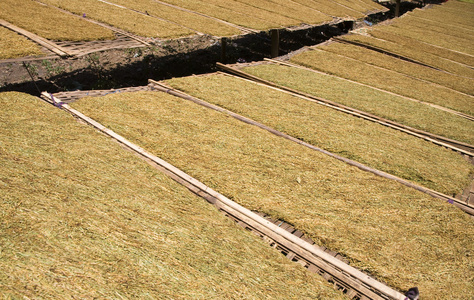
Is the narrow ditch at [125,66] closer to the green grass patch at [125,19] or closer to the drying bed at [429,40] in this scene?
the green grass patch at [125,19]

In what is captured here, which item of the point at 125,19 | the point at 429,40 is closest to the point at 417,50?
the point at 429,40

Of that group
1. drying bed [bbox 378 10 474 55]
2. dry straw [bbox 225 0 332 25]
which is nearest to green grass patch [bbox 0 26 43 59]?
dry straw [bbox 225 0 332 25]

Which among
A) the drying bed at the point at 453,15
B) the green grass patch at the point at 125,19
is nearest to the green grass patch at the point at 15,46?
the green grass patch at the point at 125,19

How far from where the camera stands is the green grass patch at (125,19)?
7.63 metres

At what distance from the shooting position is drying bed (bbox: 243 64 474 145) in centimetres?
667

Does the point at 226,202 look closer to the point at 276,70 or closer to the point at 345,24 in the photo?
the point at 276,70

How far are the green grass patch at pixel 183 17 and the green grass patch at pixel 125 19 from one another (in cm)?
48

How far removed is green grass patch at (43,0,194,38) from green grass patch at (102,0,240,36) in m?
0.48

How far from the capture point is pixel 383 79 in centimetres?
916

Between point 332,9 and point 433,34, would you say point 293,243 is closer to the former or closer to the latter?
point 332,9

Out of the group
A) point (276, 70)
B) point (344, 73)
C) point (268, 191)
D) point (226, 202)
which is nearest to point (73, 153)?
point (226, 202)

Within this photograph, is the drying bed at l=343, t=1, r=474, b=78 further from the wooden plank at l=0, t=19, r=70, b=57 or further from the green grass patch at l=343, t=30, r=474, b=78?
the wooden plank at l=0, t=19, r=70, b=57

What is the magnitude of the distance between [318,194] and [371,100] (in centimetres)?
453

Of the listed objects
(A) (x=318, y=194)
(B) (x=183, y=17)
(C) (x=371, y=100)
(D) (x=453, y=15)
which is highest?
(D) (x=453, y=15)
